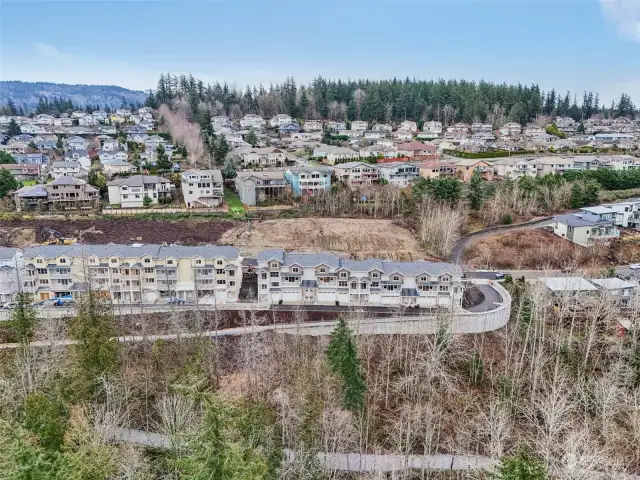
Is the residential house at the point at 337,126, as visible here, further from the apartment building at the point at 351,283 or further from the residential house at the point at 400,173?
the apartment building at the point at 351,283

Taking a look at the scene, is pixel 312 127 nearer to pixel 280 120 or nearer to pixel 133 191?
pixel 280 120

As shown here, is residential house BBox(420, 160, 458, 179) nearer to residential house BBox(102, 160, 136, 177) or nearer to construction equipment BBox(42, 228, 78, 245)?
residential house BBox(102, 160, 136, 177)

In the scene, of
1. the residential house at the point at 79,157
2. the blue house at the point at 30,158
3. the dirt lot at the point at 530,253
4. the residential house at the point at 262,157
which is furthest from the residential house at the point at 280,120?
the dirt lot at the point at 530,253

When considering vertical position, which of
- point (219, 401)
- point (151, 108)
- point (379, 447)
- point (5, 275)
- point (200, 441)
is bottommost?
point (379, 447)

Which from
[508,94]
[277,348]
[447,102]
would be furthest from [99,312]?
[508,94]

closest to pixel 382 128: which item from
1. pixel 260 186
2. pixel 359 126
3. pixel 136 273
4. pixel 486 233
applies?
pixel 359 126

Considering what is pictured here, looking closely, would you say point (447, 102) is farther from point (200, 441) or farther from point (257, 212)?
point (200, 441)
